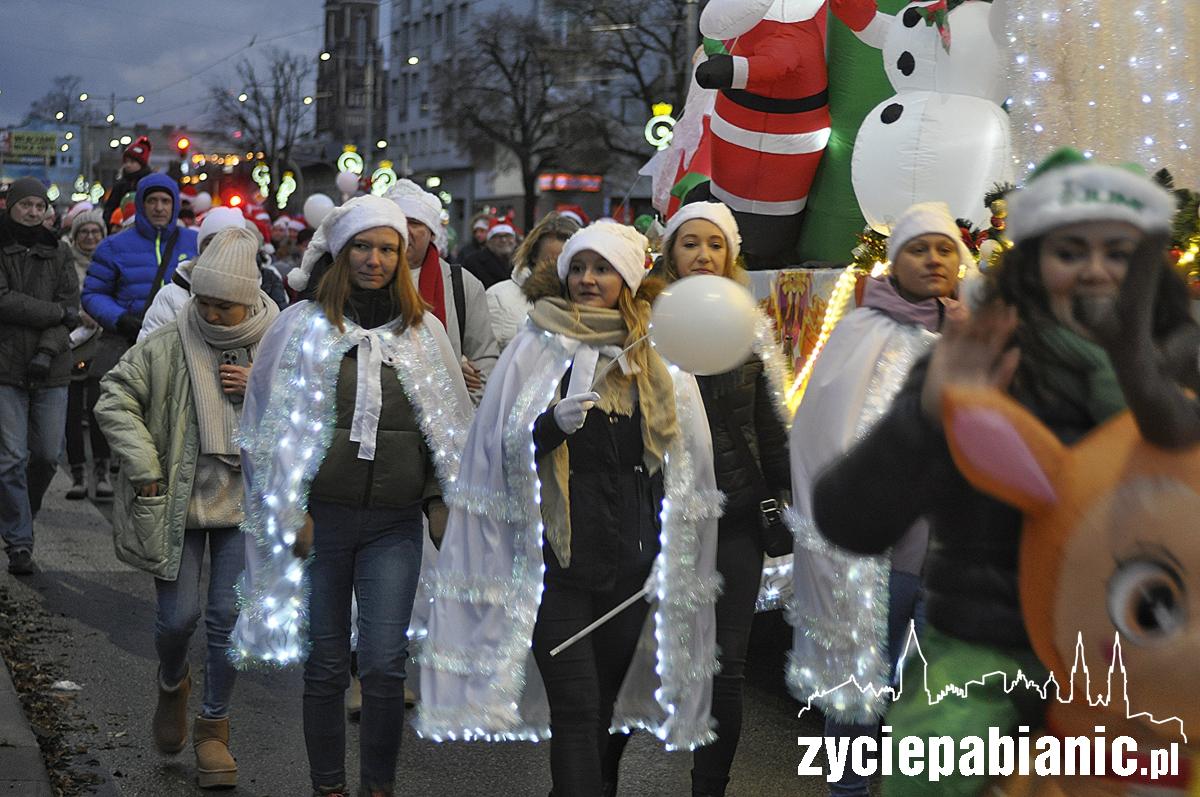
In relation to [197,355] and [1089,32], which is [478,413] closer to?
[197,355]

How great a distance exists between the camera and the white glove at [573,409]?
4699 millimetres

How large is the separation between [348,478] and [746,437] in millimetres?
1379

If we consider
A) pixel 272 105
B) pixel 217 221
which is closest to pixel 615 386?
pixel 217 221

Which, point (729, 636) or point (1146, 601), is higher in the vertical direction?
point (1146, 601)

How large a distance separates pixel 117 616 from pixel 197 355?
3.08 metres

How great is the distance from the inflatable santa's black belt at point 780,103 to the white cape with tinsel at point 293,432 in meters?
4.10

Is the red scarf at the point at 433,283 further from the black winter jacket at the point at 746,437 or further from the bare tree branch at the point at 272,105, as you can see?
the bare tree branch at the point at 272,105

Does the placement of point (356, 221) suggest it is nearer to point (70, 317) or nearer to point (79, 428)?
point (70, 317)

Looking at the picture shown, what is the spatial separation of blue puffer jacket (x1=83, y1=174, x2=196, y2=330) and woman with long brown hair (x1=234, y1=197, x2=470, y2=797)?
4.26m

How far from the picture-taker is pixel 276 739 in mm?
6566

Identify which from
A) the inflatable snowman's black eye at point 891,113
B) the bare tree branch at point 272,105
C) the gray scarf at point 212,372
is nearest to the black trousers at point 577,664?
the gray scarf at point 212,372

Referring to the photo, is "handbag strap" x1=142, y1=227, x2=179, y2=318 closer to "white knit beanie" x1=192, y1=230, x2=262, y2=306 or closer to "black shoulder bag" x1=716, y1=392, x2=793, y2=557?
"white knit beanie" x1=192, y1=230, x2=262, y2=306

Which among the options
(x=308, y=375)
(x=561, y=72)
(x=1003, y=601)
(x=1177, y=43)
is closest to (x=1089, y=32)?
(x=1177, y=43)

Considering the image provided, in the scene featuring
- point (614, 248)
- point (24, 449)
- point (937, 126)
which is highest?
point (937, 126)
